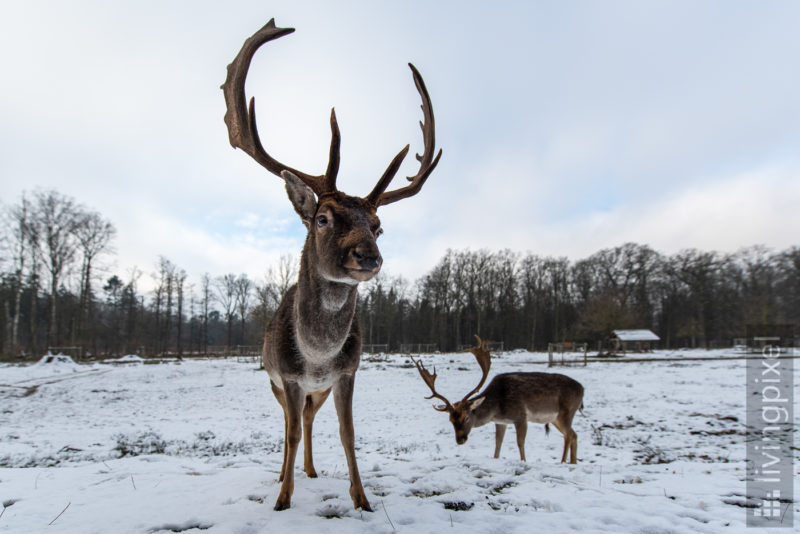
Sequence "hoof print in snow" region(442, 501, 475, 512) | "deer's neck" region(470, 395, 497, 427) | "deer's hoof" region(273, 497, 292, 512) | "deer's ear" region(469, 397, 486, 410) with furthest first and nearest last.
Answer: "deer's neck" region(470, 395, 497, 427) → "deer's ear" region(469, 397, 486, 410) → "hoof print in snow" region(442, 501, 475, 512) → "deer's hoof" region(273, 497, 292, 512)

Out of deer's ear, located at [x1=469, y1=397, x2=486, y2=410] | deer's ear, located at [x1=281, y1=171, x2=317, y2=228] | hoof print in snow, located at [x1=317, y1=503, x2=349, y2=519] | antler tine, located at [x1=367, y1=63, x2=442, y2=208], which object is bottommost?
deer's ear, located at [x1=469, y1=397, x2=486, y2=410]

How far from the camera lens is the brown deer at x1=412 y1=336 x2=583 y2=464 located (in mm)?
7371

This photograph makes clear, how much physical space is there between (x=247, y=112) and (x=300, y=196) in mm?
1382

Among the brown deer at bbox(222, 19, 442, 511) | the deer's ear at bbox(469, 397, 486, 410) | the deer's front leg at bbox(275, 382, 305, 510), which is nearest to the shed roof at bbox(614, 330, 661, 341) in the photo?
the deer's ear at bbox(469, 397, 486, 410)

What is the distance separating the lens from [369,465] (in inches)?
231

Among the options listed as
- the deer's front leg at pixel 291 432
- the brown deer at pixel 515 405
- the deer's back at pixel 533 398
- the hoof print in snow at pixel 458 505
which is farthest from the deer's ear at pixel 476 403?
the deer's front leg at pixel 291 432

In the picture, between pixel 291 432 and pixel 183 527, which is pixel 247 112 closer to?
pixel 291 432

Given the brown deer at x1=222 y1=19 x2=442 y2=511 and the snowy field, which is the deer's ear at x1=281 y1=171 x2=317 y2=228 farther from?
the snowy field

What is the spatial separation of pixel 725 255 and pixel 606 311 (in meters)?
25.1

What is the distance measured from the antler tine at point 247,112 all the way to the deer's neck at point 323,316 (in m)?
0.91

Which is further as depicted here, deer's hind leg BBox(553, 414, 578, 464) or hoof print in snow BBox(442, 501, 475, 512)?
deer's hind leg BBox(553, 414, 578, 464)

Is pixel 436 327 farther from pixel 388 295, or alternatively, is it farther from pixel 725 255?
pixel 725 255

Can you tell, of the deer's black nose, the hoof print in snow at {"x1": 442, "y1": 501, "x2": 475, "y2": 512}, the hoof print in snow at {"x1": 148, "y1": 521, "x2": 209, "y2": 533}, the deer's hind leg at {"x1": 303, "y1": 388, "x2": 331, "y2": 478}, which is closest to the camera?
the deer's black nose

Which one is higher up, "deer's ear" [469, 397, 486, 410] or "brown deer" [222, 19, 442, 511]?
"brown deer" [222, 19, 442, 511]
